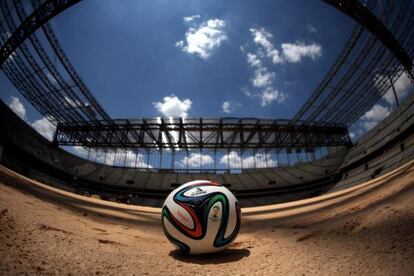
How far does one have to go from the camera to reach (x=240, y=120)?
2997 centimetres

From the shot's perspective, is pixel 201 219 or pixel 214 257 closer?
pixel 201 219

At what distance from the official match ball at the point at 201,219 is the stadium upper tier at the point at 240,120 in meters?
20.6

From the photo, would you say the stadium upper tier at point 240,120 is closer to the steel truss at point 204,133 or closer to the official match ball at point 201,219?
the steel truss at point 204,133

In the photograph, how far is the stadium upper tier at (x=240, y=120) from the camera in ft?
61.3

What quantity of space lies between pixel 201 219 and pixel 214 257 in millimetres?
723

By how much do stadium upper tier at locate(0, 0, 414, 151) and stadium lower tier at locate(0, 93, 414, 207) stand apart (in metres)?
3.49

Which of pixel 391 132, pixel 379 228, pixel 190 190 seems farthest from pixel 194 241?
pixel 391 132

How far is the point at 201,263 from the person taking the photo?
10.6ft

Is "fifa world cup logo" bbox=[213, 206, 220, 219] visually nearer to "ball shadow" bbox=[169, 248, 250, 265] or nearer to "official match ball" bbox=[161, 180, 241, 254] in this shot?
"official match ball" bbox=[161, 180, 241, 254]

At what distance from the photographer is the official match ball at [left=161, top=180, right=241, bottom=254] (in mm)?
3502

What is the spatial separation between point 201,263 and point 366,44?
1014 inches

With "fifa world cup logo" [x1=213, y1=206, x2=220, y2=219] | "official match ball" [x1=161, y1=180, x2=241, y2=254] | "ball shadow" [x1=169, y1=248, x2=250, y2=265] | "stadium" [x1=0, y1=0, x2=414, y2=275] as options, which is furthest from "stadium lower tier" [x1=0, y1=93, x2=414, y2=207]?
"fifa world cup logo" [x1=213, y1=206, x2=220, y2=219]

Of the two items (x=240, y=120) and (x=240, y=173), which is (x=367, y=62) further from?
(x=240, y=173)

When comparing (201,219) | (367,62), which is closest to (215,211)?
(201,219)
